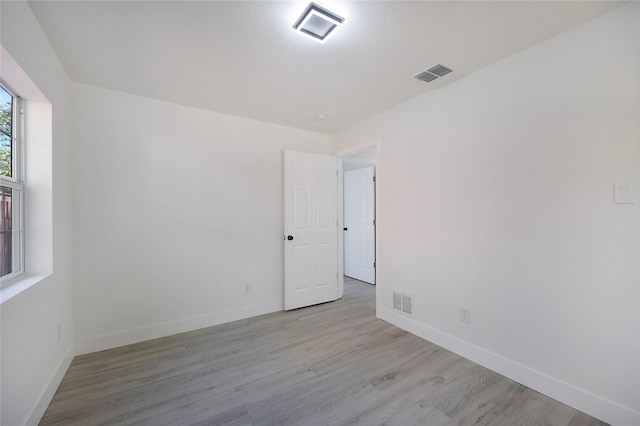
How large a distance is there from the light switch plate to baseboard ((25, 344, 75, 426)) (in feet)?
12.2

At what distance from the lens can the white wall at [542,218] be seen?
1600 millimetres

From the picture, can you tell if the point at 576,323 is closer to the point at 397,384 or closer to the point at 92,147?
the point at 397,384

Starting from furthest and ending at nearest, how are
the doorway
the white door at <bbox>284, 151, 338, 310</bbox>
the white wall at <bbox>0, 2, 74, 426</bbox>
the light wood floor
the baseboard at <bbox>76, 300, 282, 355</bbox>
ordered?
→ the doorway
the white door at <bbox>284, 151, 338, 310</bbox>
the baseboard at <bbox>76, 300, 282, 355</bbox>
the light wood floor
the white wall at <bbox>0, 2, 74, 426</bbox>

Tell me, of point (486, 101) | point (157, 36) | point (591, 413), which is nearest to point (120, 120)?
point (157, 36)

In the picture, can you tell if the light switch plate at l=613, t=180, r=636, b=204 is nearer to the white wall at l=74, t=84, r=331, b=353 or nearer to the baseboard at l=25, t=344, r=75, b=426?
the white wall at l=74, t=84, r=331, b=353

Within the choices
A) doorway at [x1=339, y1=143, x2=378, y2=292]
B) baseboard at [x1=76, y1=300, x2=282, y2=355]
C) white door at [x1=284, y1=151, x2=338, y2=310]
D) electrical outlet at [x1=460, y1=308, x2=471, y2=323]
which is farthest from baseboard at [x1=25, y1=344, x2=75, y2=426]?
doorway at [x1=339, y1=143, x2=378, y2=292]

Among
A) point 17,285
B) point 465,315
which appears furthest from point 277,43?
point 465,315

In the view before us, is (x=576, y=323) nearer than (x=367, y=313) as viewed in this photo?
→ Yes

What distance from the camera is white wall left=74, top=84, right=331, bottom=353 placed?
2.47 metres

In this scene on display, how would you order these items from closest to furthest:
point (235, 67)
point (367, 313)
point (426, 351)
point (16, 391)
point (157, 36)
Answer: point (16, 391) → point (157, 36) → point (235, 67) → point (426, 351) → point (367, 313)

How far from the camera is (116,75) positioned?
7.51ft

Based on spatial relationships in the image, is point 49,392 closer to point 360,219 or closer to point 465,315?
point 465,315

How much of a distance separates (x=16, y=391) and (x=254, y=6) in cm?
249

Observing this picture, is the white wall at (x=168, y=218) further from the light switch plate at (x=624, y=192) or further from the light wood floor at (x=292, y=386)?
the light switch plate at (x=624, y=192)
